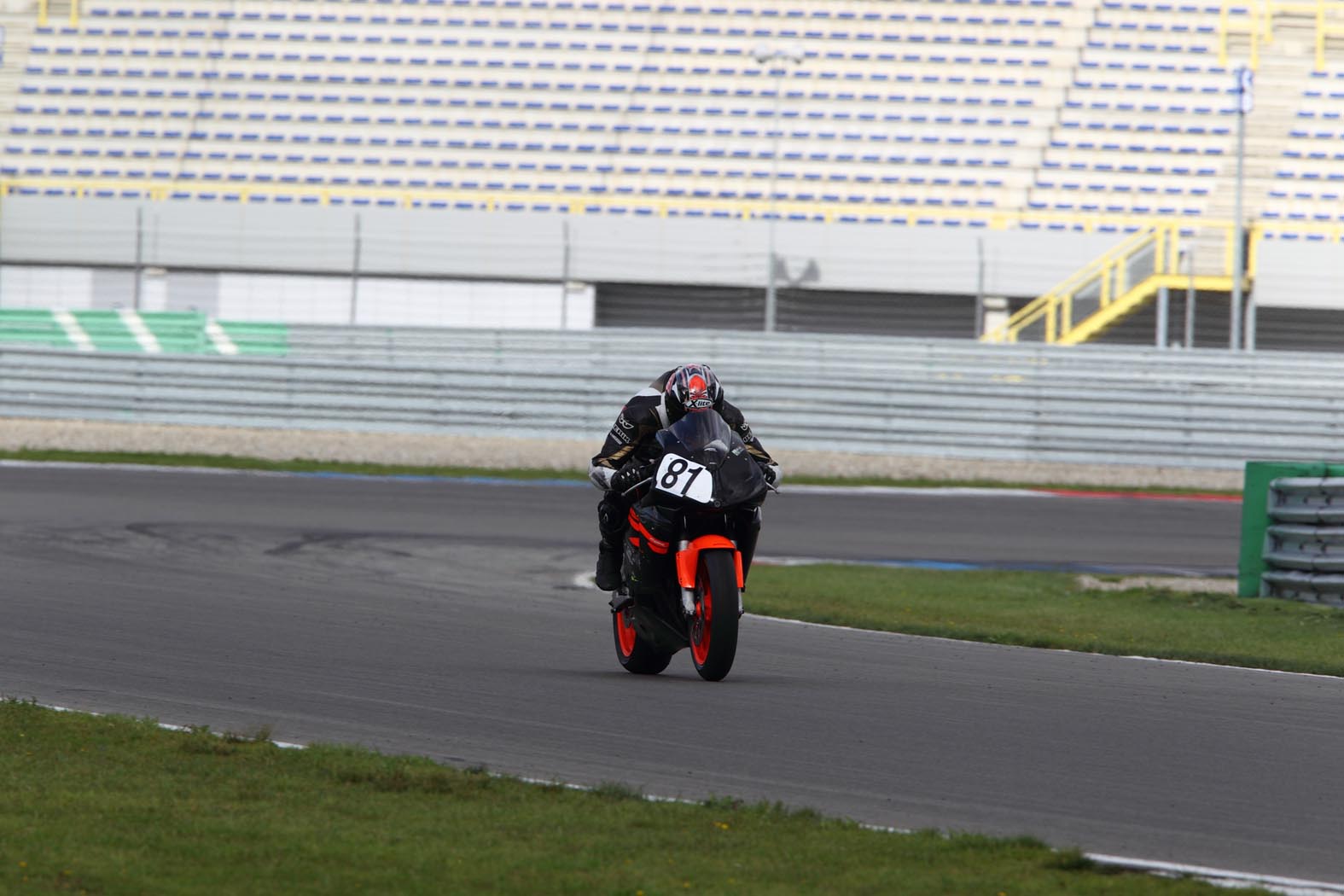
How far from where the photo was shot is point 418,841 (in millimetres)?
4770

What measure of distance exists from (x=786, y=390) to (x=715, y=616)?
1708 centimetres

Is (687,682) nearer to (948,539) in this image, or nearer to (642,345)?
(948,539)

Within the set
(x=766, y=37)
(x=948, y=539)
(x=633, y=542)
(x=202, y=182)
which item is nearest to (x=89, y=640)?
(x=633, y=542)

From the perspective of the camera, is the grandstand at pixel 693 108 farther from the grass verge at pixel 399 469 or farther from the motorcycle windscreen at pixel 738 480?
the motorcycle windscreen at pixel 738 480

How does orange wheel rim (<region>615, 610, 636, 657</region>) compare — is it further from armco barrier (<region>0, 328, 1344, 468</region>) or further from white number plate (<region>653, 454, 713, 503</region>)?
armco barrier (<region>0, 328, 1344, 468</region>)

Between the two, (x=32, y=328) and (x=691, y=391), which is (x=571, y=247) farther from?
(x=691, y=391)

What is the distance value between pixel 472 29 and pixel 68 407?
17.0 meters

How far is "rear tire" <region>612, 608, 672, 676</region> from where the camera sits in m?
8.49

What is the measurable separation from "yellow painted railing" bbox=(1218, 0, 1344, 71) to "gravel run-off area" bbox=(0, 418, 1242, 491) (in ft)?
56.2

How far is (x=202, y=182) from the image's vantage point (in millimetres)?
35781

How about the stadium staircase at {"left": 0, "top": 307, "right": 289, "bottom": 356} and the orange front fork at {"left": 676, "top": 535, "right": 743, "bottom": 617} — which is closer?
the orange front fork at {"left": 676, "top": 535, "right": 743, "bottom": 617}

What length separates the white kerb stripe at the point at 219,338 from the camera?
87.8 feet

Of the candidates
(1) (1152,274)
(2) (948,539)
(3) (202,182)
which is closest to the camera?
(2) (948,539)

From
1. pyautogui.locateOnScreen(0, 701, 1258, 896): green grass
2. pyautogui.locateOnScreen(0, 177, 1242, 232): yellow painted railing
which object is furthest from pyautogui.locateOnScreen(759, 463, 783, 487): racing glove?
pyautogui.locateOnScreen(0, 177, 1242, 232): yellow painted railing
